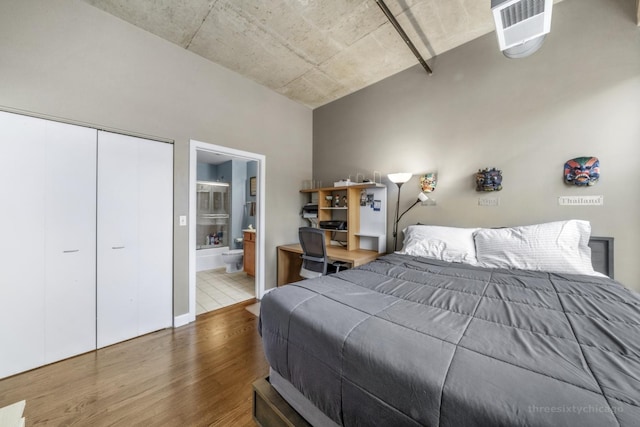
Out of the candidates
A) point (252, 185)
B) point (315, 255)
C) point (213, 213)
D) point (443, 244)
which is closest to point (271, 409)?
point (315, 255)

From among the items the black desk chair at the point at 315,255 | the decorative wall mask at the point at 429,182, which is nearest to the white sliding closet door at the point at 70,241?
the black desk chair at the point at 315,255

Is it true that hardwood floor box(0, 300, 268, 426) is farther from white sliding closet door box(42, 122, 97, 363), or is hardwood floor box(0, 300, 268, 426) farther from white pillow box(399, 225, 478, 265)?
white pillow box(399, 225, 478, 265)

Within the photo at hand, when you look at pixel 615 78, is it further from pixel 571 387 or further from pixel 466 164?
pixel 571 387

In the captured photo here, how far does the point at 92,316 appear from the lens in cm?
210

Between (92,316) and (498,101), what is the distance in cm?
441

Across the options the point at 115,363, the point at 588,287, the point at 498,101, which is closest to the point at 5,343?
the point at 115,363

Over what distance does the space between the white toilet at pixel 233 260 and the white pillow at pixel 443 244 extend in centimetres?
343

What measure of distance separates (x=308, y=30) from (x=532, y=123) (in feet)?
7.81

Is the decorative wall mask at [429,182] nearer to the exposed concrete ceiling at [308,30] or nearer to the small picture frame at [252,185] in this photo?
the exposed concrete ceiling at [308,30]

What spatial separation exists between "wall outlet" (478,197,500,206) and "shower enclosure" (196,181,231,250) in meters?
5.22

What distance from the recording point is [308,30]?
7.89ft

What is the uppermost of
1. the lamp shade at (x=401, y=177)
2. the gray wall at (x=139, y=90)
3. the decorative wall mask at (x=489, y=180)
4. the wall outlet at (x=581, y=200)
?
the gray wall at (x=139, y=90)

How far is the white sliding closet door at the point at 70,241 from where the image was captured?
6.29 ft

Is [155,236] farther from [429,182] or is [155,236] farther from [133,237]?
[429,182]
